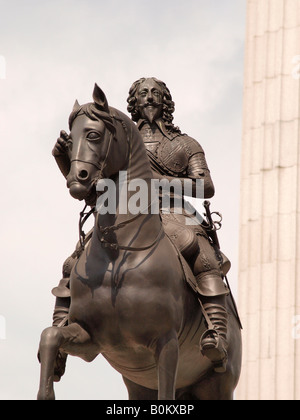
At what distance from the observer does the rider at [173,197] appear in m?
12.6

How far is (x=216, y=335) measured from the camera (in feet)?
A: 41.0

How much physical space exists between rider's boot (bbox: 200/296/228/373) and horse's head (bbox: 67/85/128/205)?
1543 mm

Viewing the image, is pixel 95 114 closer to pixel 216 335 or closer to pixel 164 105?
pixel 164 105

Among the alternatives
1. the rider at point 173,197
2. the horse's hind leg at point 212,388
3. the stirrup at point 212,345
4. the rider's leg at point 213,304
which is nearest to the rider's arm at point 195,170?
the rider at point 173,197

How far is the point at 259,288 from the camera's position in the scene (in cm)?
2283

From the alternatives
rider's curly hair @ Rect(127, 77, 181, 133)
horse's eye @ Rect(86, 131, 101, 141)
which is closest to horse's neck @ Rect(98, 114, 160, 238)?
horse's eye @ Rect(86, 131, 101, 141)

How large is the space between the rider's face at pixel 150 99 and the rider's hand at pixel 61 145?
168 centimetres

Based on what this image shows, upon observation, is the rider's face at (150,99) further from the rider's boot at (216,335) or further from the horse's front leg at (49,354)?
the horse's front leg at (49,354)

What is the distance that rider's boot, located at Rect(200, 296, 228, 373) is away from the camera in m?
12.5

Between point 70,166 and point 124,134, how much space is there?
0.55 m

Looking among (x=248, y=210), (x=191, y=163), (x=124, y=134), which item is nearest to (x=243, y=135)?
(x=248, y=210)

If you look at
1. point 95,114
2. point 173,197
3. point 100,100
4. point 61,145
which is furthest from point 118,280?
point 173,197

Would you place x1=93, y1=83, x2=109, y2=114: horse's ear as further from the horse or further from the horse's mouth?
the horse's mouth
